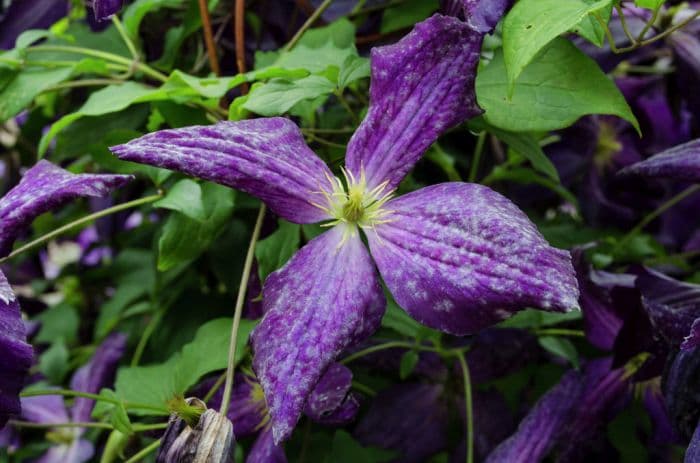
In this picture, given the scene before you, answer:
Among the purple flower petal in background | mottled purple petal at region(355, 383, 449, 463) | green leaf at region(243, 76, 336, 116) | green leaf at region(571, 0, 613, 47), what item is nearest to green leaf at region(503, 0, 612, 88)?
green leaf at region(571, 0, 613, 47)

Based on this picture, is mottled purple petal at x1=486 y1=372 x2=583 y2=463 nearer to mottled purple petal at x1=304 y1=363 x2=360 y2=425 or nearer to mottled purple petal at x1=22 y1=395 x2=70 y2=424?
mottled purple petal at x1=304 y1=363 x2=360 y2=425

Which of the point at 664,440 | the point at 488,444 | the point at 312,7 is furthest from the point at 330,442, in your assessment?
the point at 312,7

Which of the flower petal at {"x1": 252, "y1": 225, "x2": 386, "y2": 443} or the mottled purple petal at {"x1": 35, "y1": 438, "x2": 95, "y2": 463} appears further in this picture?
the mottled purple petal at {"x1": 35, "y1": 438, "x2": 95, "y2": 463}

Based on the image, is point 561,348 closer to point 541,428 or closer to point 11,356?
point 541,428

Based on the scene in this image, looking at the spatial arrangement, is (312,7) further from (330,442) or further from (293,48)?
(330,442)

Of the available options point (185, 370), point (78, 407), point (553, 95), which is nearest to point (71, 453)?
point (78, 407)

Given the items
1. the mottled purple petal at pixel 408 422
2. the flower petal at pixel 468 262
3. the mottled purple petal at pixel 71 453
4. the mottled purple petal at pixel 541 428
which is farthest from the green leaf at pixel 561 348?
the mottled purple petal at pixel 71 453
